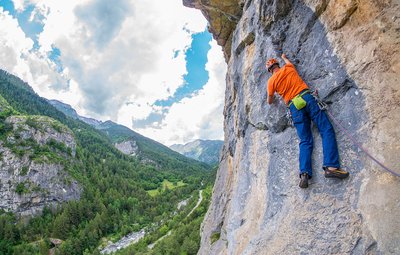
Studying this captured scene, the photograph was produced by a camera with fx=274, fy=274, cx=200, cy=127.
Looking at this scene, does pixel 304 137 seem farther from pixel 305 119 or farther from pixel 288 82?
pixel 288 82

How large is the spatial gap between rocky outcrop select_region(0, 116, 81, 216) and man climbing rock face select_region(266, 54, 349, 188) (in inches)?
4725

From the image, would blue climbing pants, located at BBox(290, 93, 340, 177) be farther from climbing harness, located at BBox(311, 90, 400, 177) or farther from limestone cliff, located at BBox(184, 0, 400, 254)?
limestone cliff, located at BBox(184, 0, 400, 254)

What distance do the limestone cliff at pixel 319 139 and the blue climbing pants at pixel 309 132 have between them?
0.70 ft

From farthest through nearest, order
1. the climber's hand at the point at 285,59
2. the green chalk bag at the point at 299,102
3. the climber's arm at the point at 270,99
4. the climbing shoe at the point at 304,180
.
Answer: the climber's arm at the point at 270,99, the climber's hand at the point at 285,59, the green chalk bag at the point at 299,102, the climbing shoe at the point at 304,180

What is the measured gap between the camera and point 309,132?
7191 millimetres

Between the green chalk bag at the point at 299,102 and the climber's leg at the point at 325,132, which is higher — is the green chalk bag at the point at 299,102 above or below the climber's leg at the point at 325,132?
above

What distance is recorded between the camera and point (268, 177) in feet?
27.8

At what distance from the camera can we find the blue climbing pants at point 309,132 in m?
6.40

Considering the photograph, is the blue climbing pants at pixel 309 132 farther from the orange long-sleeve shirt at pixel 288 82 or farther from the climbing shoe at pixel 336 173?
the orange long-sleeve shirt at pixel 288 82

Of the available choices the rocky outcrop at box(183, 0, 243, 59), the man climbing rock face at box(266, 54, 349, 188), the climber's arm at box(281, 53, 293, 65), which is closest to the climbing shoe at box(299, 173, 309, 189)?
the man climbing rock face at box(266, 54, 349, 188)

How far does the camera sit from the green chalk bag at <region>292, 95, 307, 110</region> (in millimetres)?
7125

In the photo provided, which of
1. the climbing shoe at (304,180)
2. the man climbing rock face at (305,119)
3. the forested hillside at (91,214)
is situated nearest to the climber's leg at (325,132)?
the man climbing rock face at (305,119)

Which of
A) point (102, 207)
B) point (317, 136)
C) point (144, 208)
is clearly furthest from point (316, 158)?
point (144, 208)

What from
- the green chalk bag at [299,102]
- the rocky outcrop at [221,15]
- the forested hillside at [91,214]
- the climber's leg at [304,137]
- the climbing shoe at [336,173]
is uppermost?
the rocky outcrop at [221,15]
